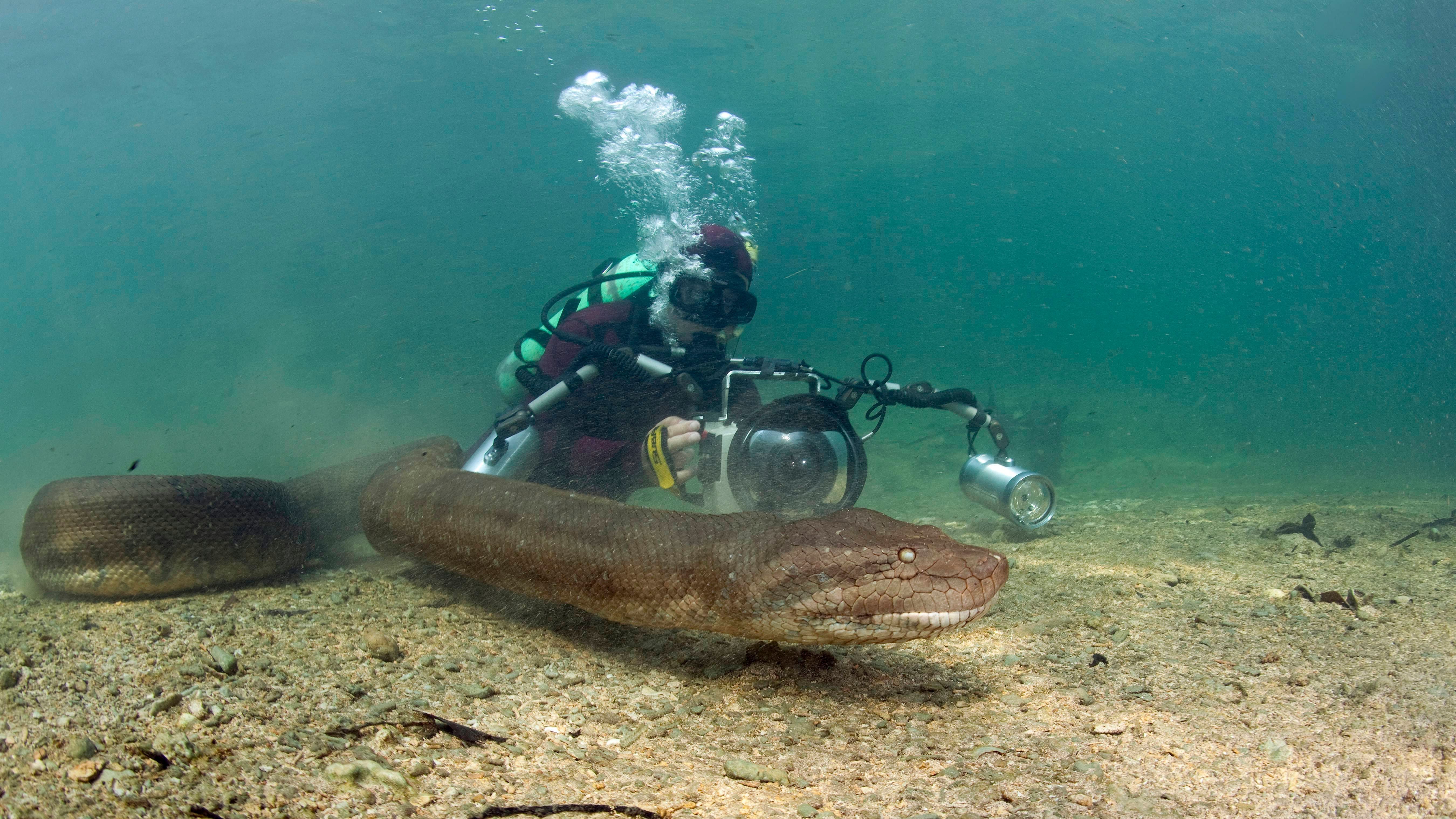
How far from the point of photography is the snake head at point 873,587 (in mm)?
2055

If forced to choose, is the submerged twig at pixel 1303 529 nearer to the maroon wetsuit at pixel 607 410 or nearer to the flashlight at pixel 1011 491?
the flashlight at pixel 1011 491

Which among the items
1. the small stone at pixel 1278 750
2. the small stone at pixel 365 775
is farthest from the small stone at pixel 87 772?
the small stone at pixel 1278 750

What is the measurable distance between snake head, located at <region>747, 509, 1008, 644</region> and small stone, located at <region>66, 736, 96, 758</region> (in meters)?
1.66

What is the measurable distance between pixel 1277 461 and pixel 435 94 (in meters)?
39.1

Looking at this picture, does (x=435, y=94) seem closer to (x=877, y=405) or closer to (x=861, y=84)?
(x=861, y=84)

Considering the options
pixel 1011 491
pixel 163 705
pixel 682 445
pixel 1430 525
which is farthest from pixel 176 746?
pixel 1430 525

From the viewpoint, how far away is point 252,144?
41312 mm

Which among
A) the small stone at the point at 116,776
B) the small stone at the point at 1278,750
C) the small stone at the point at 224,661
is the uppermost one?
the small stone at the point at 1278,750

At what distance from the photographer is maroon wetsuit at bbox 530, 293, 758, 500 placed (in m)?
4.90

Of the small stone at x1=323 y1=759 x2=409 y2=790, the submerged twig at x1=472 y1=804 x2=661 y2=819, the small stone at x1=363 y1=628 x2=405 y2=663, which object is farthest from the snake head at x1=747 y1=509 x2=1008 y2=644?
the small stone at x1=363 y1=628 x2=405 y2=663

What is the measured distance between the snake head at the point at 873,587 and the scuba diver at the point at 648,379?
6.85 ft

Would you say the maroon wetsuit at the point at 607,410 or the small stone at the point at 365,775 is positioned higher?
the maroon wetsuit at the point at 607,410

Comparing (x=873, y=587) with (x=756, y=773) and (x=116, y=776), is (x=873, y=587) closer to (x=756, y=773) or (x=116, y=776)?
(x=756, y=773)

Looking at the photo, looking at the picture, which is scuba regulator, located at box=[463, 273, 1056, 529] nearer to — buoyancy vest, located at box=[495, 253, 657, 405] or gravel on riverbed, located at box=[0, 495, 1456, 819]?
buoyancy vest, located at box=[495, 253, 657, 405]
